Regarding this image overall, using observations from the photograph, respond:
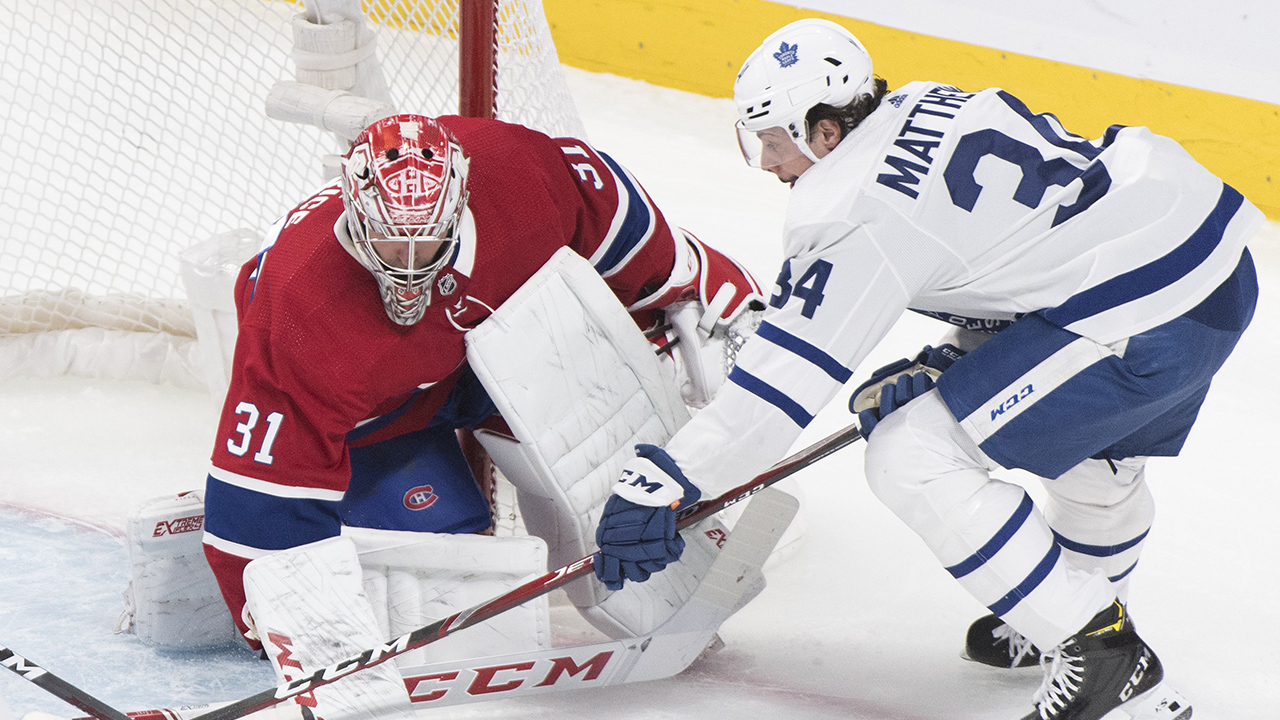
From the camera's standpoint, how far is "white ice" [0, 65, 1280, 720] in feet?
6.88

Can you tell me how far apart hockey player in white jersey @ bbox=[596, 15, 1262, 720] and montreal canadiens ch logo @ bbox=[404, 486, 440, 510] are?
1.37ft

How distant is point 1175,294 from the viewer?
176 centimetres

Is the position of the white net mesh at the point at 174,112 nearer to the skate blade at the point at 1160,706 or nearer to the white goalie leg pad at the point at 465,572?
the white goalie leg pad at the point at 465,572

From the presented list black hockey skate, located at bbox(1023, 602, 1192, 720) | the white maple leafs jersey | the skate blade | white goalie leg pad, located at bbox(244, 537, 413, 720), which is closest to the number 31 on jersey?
white goalie leg pad, located at bbox(244, 537, 413, 720)

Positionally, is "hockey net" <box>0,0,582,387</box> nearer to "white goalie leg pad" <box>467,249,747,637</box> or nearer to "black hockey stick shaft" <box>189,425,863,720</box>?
"white goalie leg pad" <box>467,249,747,637</box>

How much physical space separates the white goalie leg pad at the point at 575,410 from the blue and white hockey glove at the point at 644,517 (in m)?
0.19

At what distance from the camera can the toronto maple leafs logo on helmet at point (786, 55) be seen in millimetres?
1777

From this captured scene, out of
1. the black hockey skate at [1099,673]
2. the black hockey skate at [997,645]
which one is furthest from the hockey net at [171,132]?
the black hockey skate at [1099,673]

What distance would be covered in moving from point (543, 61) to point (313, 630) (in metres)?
1.38

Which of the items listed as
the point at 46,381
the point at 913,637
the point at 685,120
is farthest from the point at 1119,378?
the point at 685,120

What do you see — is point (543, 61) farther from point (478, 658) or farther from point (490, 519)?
point (478, 658)

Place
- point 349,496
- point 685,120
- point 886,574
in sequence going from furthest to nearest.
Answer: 1. point 685,120
2. point 886,574
3. point 349,496

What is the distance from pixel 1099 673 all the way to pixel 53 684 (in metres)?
1.45

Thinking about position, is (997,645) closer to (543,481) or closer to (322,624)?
(543,481)
